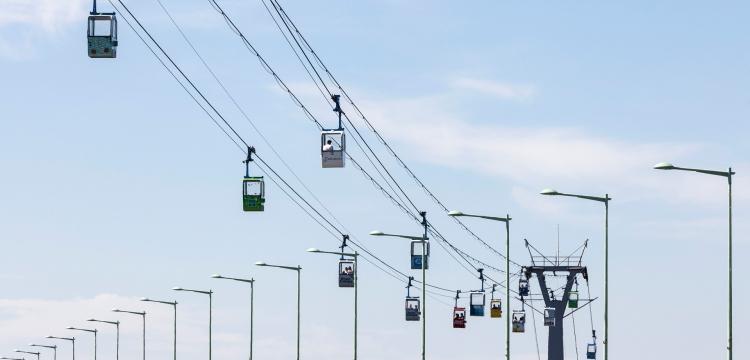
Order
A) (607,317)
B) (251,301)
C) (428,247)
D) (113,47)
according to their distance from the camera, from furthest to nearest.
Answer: (251,301)
(428,247)
(607,317)
(113,47)

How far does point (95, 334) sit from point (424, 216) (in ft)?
286

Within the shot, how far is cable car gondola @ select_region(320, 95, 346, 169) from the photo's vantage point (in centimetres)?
7794

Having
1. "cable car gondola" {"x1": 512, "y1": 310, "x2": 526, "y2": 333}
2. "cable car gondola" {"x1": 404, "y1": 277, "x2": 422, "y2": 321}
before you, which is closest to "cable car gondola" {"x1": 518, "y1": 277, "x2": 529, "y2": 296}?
"cable car gondola" {"x1": 512, "y1": 310, "x2": 526, "y2": 333}

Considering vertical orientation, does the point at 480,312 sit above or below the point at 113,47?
below

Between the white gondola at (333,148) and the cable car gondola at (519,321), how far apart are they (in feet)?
273

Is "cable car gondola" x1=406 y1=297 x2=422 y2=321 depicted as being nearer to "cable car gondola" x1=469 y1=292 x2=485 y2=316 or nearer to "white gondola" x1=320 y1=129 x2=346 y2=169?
"cable car gondola" x1=469 y1=292 x2=485 y2=316

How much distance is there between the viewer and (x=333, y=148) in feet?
256

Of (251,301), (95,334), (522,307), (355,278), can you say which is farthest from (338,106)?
(95,334)

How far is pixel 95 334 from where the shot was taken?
648 ft

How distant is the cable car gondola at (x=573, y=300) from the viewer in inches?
7244

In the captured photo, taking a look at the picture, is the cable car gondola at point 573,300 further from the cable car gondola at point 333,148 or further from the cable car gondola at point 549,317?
the cable car gondola at point 333,148

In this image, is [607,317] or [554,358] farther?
[554,358]

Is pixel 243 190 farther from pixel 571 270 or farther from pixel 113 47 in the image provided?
pixel 571 270

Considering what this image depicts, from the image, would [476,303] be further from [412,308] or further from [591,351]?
[591,351]
